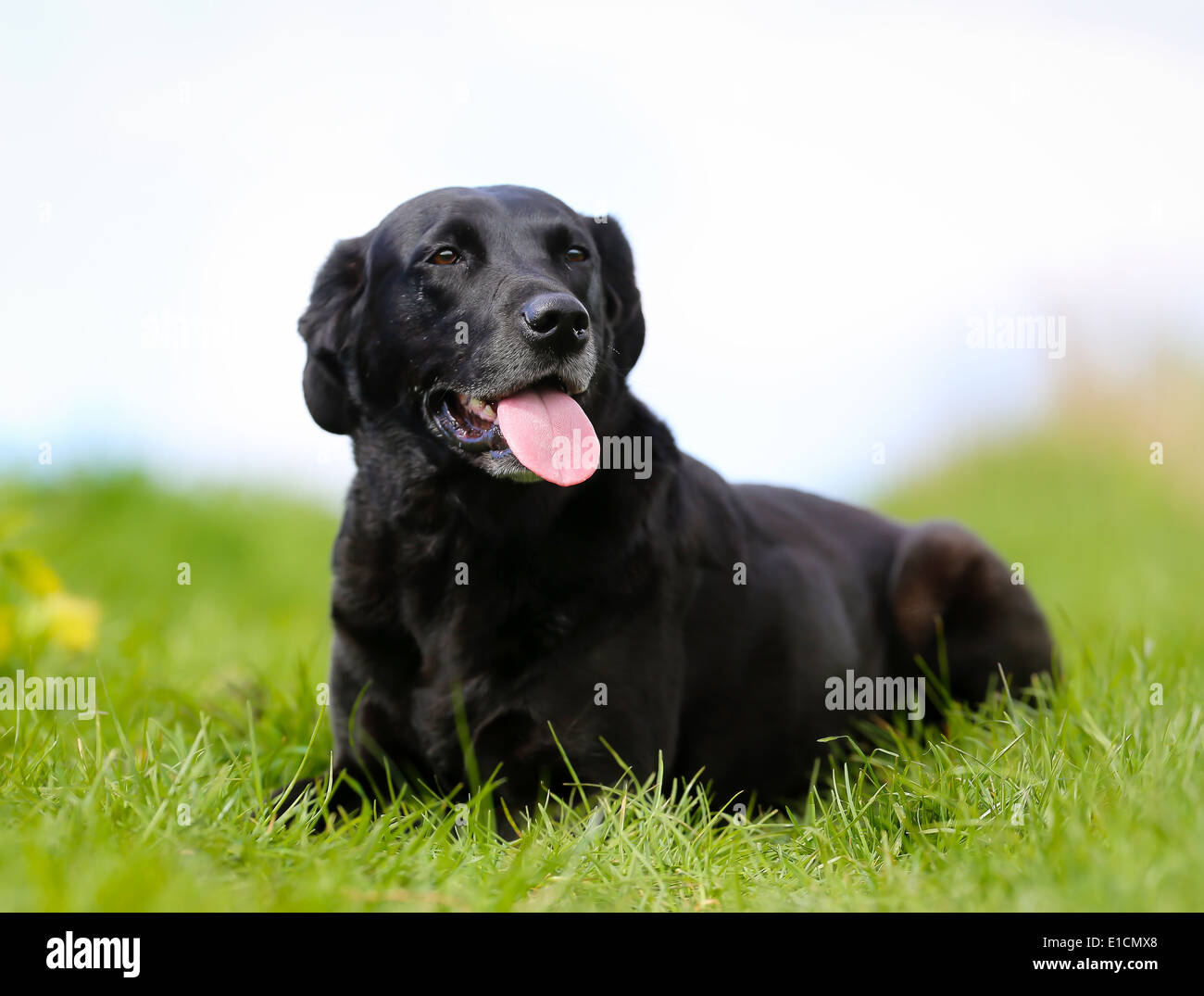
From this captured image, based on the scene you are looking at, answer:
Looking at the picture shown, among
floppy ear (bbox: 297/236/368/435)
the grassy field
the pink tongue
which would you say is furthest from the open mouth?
the grassy field

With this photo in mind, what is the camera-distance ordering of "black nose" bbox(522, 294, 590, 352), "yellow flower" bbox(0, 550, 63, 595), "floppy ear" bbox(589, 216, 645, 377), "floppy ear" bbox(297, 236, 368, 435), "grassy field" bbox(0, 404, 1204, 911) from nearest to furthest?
"grassy field" bbox(0, 404, 1204, 911) → "yellow flower" bbox(0, 550, 63, 595) → "black nose" bbox(522, 294, 590, 352) → "floppy ear" bbox(297, 236, 368, 435) → "floppy ear" bbox(589, 216, 645, 377)

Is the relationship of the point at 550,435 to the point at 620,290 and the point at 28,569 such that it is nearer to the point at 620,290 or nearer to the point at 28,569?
the point at 620,290

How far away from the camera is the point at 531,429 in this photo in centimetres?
292

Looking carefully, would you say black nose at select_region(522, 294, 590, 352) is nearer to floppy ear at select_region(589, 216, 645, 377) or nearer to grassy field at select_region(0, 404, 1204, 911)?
floppy ear at select_region(589, 216, 645, 377)

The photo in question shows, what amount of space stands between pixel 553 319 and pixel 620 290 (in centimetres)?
63

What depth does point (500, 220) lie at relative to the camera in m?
3.09

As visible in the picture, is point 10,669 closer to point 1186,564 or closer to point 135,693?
point 135,693

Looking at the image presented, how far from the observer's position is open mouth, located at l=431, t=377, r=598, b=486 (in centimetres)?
287

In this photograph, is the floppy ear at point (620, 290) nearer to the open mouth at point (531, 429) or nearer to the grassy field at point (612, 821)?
the open mouth at point (531, 429)

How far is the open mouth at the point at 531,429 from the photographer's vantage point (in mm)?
2873

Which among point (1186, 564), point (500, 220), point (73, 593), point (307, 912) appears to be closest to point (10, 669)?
point (73, 593)

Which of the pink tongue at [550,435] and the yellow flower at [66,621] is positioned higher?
the pink tongue at [550,435]

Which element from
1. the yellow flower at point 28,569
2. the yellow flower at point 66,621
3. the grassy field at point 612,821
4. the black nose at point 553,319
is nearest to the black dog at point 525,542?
the black nose at point 553,319
